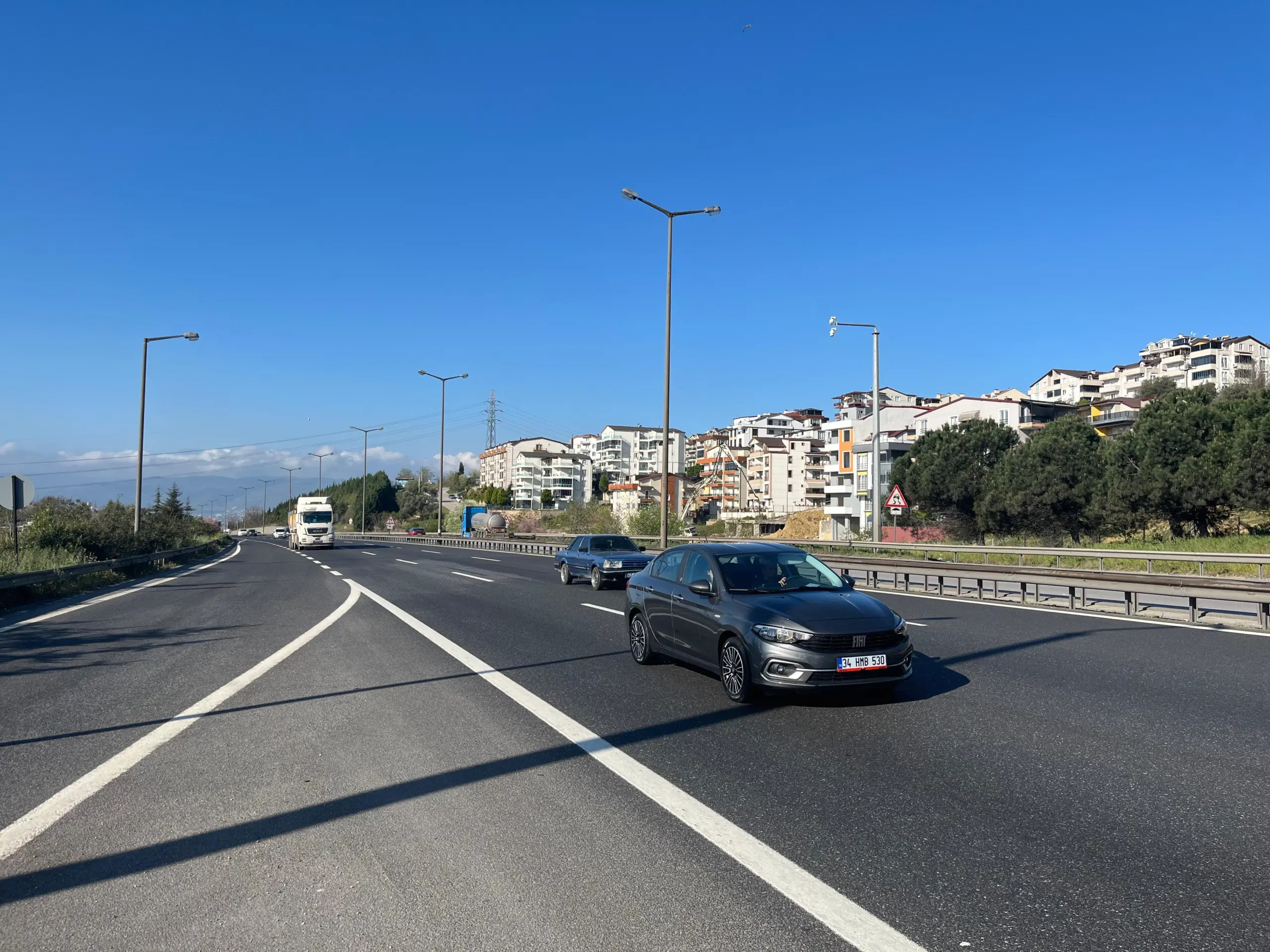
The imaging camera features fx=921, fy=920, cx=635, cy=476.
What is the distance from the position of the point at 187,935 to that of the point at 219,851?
991 mm

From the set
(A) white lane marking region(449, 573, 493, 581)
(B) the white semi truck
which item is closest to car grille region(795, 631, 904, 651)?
(A) white lane marking region(449, 573, 493, 581)

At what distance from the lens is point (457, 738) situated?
283 inches

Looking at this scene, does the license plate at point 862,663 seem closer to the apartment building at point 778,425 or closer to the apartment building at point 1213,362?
the apartment building at point 1213,362

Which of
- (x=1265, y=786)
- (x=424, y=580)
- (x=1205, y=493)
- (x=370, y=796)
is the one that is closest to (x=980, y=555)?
(x=1205, y=493)

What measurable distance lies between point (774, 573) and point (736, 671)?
137 cm

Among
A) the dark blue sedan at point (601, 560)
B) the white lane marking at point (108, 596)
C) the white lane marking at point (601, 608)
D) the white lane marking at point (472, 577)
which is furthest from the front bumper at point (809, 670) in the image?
the white lane marking at point (472, 577)

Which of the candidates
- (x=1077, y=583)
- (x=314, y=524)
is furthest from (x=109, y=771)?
(x=314, y=524)

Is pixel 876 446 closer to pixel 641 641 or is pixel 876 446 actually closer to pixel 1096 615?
pixel 1096 615

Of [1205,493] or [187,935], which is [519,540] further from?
[187,935]

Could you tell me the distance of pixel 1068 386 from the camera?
5320 inches

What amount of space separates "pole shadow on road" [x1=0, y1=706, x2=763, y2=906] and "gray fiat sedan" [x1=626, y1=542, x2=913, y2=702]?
4.50ft

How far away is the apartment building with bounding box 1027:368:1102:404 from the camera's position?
13288cm

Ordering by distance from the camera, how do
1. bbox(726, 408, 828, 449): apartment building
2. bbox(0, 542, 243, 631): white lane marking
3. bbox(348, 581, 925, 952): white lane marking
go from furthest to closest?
bbox(726, 408, 828, 449): apartment building
bbox(0, 542, 243, 631): white lane marking
bbox(348, 581, 925, 952): white lane marking

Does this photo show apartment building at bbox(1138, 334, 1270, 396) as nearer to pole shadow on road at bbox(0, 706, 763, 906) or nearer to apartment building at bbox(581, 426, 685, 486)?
apartment building at bbox(581, 426, 685, 486)
